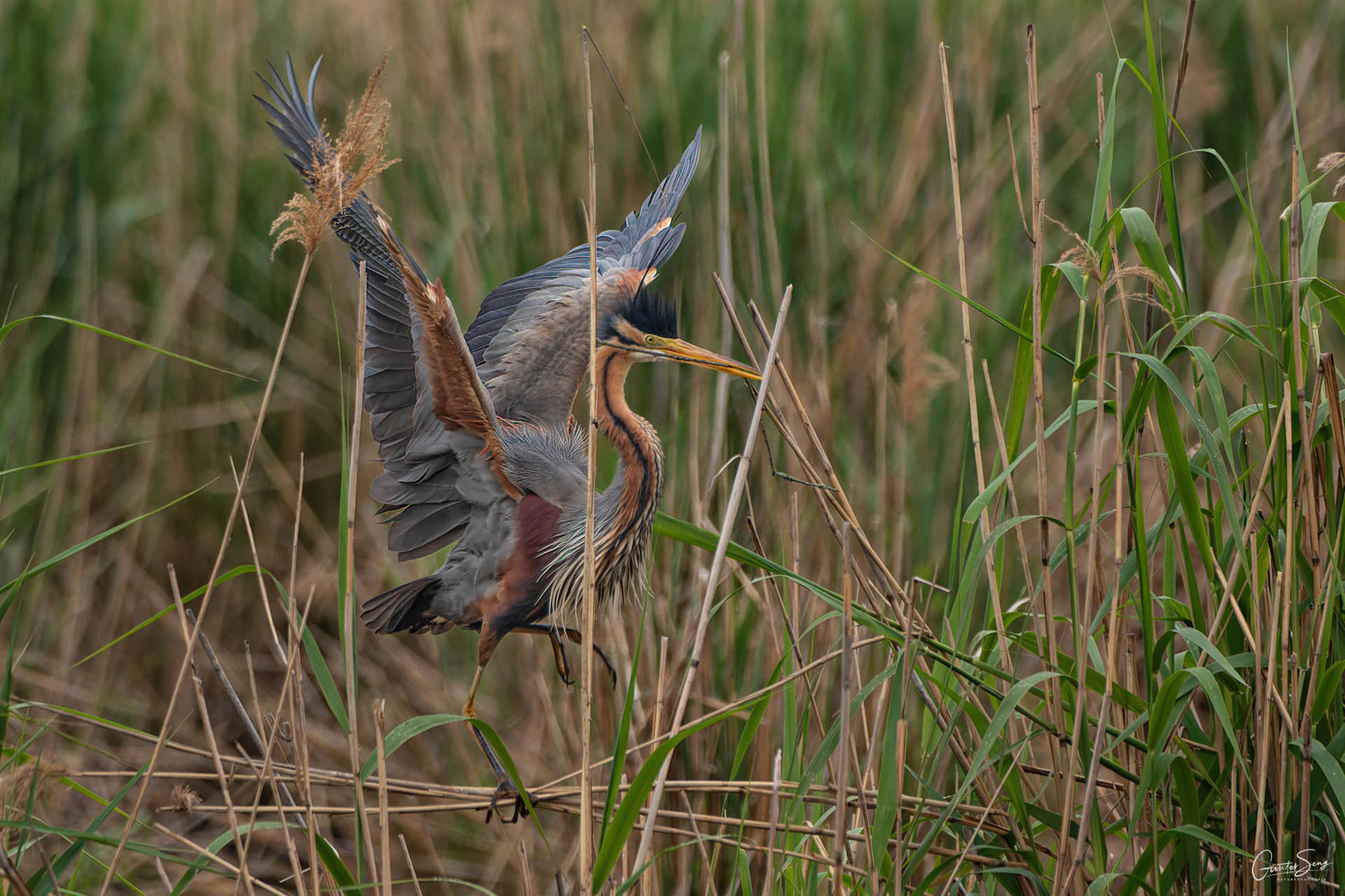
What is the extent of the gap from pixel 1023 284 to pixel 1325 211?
4.99 feet

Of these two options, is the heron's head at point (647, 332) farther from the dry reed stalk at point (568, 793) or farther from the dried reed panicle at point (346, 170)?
the dry reed stalk at point (568, 793)

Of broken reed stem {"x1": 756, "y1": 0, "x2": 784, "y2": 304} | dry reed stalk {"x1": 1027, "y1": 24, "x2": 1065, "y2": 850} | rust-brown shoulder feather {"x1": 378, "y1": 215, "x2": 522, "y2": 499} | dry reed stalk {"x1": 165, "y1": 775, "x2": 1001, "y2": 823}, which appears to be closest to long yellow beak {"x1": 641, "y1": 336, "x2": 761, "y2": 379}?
rust-brown shoulder feather {"x1": 378, "y1": 215, "x2": 522, "y2": 499}

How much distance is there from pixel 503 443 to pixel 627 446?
172 mm

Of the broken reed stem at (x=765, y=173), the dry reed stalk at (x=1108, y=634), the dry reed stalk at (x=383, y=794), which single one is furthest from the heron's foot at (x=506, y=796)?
the broken reed stem at (x=765, y=173)

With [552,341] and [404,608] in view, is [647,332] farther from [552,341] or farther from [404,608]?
[404,608]

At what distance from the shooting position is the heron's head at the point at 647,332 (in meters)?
1.31

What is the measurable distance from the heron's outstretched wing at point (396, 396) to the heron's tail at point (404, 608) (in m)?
0.04

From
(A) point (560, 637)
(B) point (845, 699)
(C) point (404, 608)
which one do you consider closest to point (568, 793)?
(A) point (560, 637)

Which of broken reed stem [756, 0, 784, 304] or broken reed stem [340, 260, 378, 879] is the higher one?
broken reed stem [756, 0, 784, 304]

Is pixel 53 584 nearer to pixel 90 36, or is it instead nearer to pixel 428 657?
pixel 428 657

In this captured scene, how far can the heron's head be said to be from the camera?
1310mm

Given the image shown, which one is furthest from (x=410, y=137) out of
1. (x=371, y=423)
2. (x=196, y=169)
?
(x=371, y=423)

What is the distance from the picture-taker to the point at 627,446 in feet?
4.42

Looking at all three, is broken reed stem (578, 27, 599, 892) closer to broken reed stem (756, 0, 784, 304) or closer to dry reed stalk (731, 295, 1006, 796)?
dry reed stalk (731, 295, 1006, 796)
